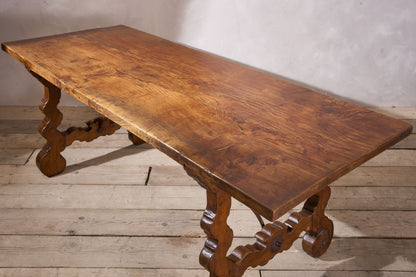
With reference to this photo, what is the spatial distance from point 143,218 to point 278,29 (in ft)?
5.24

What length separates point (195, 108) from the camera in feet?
4.95

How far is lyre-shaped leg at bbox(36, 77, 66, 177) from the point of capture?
7.22 feet

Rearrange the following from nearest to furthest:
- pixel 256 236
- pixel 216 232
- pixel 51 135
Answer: pixel 216 232, pixel 256 236, pixel 51 135

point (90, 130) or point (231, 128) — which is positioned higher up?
point (231, 128)

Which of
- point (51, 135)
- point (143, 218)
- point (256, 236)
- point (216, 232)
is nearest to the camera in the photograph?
point (216, 232)

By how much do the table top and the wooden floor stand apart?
0.64 metres

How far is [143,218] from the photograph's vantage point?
6.61 ft

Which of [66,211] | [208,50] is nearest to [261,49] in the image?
[208,50]

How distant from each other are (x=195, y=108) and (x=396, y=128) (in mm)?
667

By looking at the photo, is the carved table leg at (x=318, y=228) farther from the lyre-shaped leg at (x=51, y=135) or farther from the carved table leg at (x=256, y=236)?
the lyre-shaped leg at (x=51, y=135)

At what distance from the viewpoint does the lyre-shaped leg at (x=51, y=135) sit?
7.22ft

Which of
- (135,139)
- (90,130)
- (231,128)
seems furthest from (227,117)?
(135,139)

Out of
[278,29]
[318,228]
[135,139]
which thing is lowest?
[135,139]

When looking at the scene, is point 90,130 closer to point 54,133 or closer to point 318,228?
point 54,133
